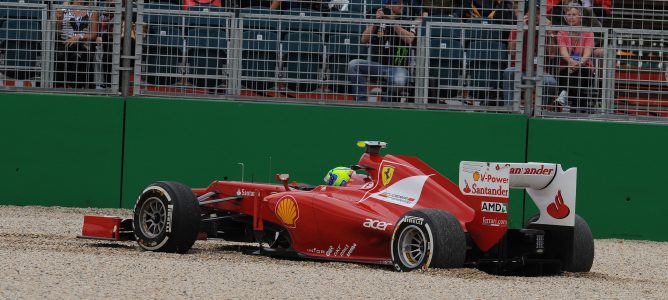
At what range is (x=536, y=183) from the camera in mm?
9562

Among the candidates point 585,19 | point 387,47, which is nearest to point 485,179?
point 387,47

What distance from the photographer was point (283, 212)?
33.1ft

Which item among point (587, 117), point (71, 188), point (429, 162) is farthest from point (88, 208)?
point (587, 117)

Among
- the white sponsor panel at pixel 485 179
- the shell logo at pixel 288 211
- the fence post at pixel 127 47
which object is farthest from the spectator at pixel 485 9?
the white sponsor panel at pixel 485 179

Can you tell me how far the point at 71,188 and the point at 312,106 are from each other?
2937 millimetres

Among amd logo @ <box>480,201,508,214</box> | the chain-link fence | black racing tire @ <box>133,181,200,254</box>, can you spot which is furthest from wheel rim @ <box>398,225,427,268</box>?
the chain-link fence

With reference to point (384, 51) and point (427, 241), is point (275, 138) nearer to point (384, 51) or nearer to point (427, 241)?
point (384, 51)

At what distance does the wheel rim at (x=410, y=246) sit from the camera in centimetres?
898

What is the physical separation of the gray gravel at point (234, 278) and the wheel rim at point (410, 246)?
19cm

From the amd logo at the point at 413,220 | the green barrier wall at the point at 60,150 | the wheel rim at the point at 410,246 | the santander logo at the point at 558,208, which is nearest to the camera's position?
the amd logo at the point at 413,220

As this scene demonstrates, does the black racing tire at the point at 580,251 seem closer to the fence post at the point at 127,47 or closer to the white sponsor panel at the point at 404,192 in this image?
the white sponsor panel at the point at 404,192

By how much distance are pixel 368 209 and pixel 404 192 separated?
1.10 feet

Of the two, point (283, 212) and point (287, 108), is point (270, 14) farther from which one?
point (283, 212)

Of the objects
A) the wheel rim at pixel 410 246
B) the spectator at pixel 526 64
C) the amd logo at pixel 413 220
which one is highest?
the spectator at pixel 526 64
